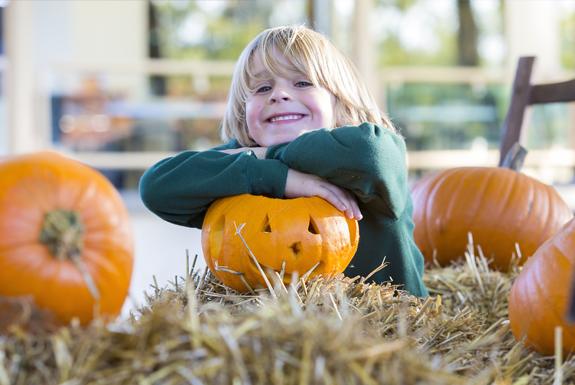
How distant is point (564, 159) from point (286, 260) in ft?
29.7

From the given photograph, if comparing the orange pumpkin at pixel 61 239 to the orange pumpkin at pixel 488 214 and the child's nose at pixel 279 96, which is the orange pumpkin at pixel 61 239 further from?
the orange pumpkin at pixel 488 214

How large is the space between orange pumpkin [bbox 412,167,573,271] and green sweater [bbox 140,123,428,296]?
70 cm

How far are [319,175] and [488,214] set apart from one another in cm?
114

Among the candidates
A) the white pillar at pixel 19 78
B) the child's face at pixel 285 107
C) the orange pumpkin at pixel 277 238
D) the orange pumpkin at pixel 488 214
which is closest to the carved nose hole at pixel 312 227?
the orange pumpkin at pixel 277 238

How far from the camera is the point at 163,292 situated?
1.99 meters

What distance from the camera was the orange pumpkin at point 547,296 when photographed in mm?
1817

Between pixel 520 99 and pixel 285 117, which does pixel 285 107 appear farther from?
pixel 520 99

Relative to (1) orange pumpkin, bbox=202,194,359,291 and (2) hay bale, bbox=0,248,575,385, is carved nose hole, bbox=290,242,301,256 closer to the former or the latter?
(1) orange pumpkin, bbox=202,194,359,291

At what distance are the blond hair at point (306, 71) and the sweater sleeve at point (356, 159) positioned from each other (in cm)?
43

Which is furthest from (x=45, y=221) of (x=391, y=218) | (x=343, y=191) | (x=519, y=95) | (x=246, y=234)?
(x=519, y=95)

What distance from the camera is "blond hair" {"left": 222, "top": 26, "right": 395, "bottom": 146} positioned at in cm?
256

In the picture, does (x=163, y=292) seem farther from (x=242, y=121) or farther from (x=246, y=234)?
(x=242, y=121)

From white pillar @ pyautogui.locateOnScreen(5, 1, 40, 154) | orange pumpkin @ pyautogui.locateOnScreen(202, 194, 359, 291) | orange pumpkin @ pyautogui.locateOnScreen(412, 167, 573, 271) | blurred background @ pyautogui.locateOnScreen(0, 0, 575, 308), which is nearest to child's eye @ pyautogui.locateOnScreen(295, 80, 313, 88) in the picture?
orange pumpkin @ pyautogui.locateOnScreen(202, 194, 359, 291)

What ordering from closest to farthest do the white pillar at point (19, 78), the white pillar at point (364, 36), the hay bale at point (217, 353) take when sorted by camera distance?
the hay bale at point (217, 353) < the white pillar at point (19, 78) < the white pillar at point (364, 36)
